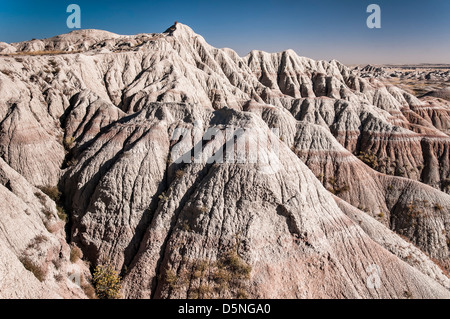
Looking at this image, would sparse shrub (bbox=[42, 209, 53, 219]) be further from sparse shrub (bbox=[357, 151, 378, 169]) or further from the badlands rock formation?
sparse shrub (bbox=[357, 151, 378, 169])

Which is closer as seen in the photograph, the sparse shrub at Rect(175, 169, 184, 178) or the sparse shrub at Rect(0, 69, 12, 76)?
the sparse shrub at Rect(175, 169, 184, 178)

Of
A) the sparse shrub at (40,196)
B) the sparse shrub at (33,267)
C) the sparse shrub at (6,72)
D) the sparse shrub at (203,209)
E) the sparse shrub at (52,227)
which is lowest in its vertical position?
the sparse shrub at (33,267)

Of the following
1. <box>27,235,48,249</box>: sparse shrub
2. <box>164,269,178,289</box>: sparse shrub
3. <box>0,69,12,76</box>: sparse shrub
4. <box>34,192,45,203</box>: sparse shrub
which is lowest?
<box>164,269,178,289</box>: sparse shrub

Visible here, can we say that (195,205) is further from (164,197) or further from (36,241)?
(36,241)

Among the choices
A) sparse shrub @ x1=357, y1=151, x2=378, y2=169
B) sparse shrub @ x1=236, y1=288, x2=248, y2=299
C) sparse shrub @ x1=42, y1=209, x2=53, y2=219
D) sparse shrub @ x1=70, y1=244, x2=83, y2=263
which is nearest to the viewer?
sparse shrub @ x1=236, y1=288, x2=248, y2=299

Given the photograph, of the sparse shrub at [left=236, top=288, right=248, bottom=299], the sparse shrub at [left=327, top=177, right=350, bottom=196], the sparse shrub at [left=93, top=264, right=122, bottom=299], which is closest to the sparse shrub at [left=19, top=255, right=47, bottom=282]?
the sparse shrub at [left=93, top=264, right=122, bottom=299]

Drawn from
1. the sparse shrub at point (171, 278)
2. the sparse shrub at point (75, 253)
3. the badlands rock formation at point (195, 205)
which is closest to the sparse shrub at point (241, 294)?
the badlands rock formation at point (195, 205)

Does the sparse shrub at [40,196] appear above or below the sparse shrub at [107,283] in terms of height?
above

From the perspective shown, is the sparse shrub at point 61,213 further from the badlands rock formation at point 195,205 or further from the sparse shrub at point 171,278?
the sparse shrub at point 171,278
